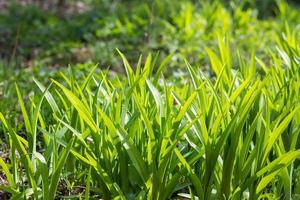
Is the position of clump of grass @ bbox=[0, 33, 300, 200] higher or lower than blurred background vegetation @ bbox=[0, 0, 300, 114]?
higher

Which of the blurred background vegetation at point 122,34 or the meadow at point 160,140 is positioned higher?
Answer: the meadow at point 160,140

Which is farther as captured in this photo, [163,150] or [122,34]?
[122,34]

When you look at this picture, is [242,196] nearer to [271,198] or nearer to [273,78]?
[271,198]

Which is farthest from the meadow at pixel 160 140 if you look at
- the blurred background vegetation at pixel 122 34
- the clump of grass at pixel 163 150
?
the blurred background vegetation at pixel 122 34

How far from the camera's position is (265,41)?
4914 millimetres

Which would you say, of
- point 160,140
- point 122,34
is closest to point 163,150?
point 160,140

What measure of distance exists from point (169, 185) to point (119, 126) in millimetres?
280

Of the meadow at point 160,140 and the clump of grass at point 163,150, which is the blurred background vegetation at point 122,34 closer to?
the meadow at point 160,140

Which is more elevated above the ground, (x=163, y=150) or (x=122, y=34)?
(x=163, y=150)

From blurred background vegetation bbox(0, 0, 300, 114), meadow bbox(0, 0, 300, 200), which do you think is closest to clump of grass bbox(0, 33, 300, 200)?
meadow bbox(0, 0, 300, 200)

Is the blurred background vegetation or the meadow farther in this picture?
the blurred background vegetation

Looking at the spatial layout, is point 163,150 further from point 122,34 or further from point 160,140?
point 122,34

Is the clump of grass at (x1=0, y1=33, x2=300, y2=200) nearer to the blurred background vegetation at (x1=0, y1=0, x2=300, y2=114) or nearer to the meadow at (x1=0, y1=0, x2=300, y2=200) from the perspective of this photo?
the meadow at (x1=0, y1=0, x2=300, y2=200)

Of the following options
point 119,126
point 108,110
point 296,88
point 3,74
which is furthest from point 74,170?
point 3,74
